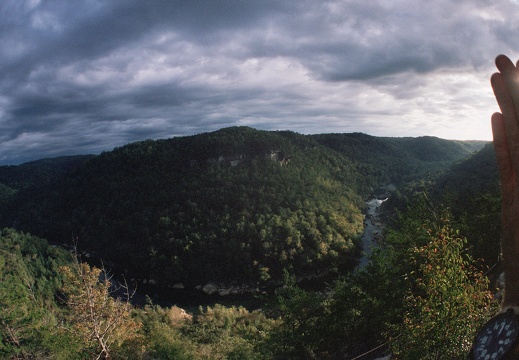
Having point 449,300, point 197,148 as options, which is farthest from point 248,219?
point 449,300

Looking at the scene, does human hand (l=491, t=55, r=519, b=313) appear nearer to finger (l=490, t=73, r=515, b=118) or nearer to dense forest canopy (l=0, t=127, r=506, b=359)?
finger (l=490, t=73, r=515, b=118)

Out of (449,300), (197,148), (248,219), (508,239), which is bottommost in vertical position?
(248,219)

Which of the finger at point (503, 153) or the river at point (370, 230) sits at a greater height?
the finger at point (503, 153)

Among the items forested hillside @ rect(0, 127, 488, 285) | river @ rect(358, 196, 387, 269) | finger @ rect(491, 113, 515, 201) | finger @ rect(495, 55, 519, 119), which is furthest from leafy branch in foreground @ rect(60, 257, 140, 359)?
river @ rect(358, 196, 387, 269)

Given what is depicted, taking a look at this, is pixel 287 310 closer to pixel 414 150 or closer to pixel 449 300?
pixel 449 300

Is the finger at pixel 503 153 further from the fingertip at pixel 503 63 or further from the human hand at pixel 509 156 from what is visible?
the fingertip at pixel 503 63

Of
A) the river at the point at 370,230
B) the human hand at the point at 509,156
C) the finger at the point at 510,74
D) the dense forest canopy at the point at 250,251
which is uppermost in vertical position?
the finger at the point at 510,74

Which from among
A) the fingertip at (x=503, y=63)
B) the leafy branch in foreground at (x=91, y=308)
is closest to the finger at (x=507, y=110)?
the fingertip at (x=503, y=63)

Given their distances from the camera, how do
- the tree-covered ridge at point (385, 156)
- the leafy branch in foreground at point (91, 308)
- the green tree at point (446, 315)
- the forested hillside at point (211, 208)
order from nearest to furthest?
the green tree at point (446, 315)
the leafy branch in foreground at point (91, 308)
the forested hillside at point (211, 208)
the tree-covered ridge at point (385, 156)
